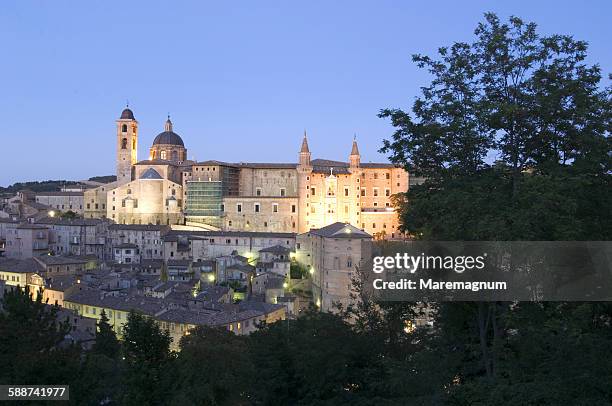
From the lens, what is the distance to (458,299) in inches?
376

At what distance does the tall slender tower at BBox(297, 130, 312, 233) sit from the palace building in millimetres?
101

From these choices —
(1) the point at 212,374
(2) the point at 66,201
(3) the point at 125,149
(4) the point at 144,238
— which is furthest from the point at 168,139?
(1) the point at 212,374

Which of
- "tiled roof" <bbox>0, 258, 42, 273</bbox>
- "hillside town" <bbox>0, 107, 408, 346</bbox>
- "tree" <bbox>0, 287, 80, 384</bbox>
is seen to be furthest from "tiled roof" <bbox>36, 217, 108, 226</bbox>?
"tree" <bbox>0, 287, 80, 384</bbox>

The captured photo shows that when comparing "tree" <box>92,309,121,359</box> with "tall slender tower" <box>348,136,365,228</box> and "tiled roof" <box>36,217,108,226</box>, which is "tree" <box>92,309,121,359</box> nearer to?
"tiled roof" <box>36,217,108,226</box>

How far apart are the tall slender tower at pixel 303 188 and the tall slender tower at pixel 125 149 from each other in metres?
21.5

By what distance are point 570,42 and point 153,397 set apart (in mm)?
10823

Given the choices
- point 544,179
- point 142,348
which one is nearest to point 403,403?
point 544,179

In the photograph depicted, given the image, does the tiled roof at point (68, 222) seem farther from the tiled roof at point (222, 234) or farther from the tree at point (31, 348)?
the tree at point (31, 348)

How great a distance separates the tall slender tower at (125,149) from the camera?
70.8m

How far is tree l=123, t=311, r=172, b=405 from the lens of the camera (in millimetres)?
13148

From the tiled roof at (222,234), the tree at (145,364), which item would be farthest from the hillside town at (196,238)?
the tree at (145,364)

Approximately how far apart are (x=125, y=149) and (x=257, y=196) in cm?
1975

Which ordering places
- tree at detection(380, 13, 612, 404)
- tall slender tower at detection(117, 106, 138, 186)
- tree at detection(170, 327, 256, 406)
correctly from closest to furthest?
1. tree at detection(380, 13, 612, 404)
2. tree at detection(170, 327, 256, 406)
3. tall slender tower at detection(117, 106, 138, 186)

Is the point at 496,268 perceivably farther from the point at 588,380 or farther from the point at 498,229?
the point at 588,380
